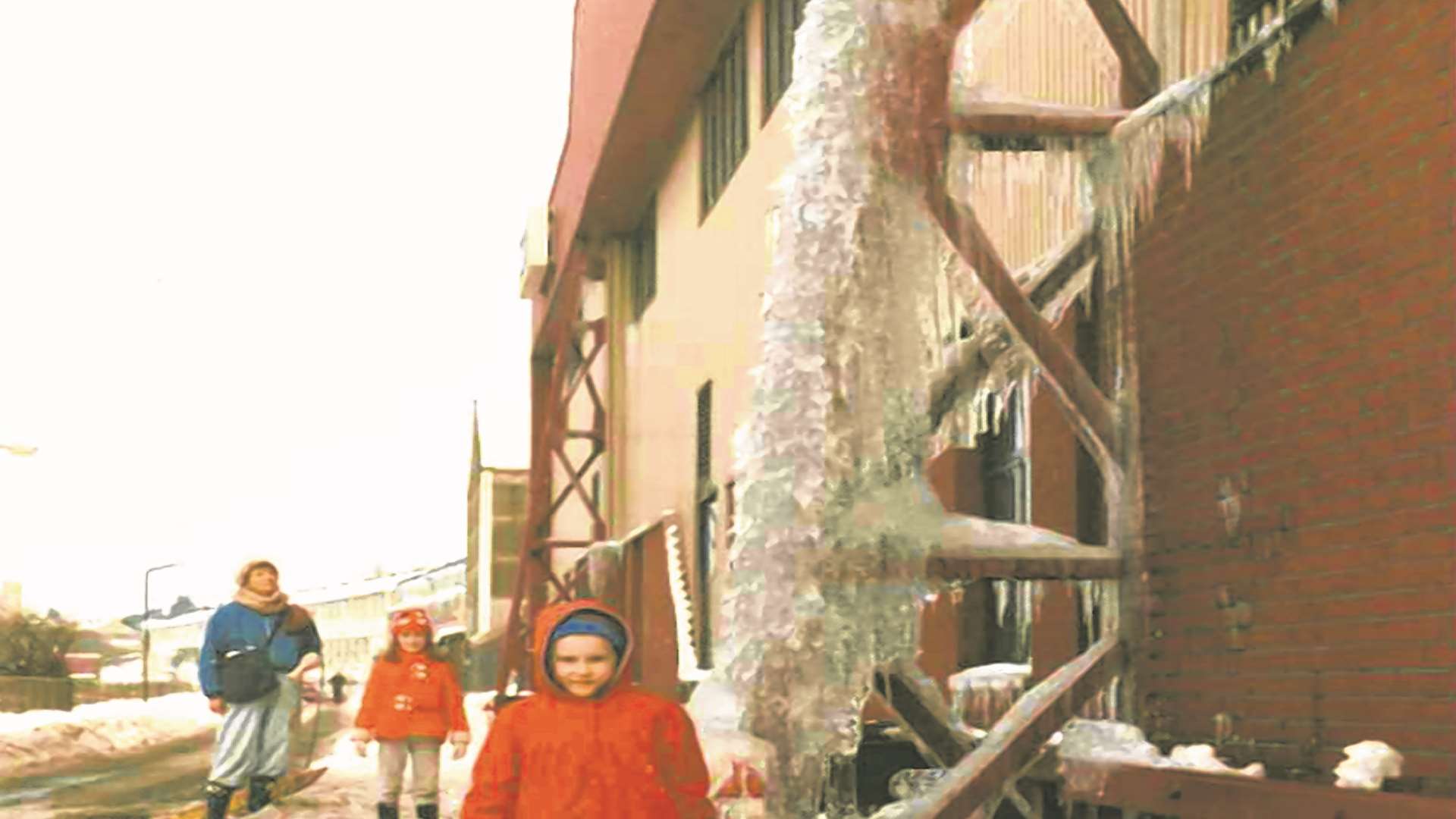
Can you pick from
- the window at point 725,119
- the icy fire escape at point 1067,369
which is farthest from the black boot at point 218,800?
the window at point 725,119

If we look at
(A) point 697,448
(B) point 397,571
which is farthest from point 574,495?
(A) point 697,448

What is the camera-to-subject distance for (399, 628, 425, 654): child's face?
26.8 feet

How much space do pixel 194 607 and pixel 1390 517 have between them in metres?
19.5

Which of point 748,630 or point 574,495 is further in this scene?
point 574,495

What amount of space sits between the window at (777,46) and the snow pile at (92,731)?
11354mm

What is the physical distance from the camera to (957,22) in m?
5.48

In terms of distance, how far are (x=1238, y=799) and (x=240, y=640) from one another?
203 inches

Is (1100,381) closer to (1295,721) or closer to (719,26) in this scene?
(1295,721)

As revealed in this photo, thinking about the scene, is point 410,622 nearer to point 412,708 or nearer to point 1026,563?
point 412,708

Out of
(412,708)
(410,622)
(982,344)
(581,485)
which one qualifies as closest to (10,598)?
(581,485)

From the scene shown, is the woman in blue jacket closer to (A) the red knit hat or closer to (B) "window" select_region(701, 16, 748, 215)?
(A) the red knit hat

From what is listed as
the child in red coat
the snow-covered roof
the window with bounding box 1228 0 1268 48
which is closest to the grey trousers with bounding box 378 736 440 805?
the child in red coat

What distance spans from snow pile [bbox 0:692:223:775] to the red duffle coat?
40.3 ft

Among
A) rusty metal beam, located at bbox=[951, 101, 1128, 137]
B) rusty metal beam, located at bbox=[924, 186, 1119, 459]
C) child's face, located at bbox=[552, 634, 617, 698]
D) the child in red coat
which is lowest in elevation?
the child in red coat
